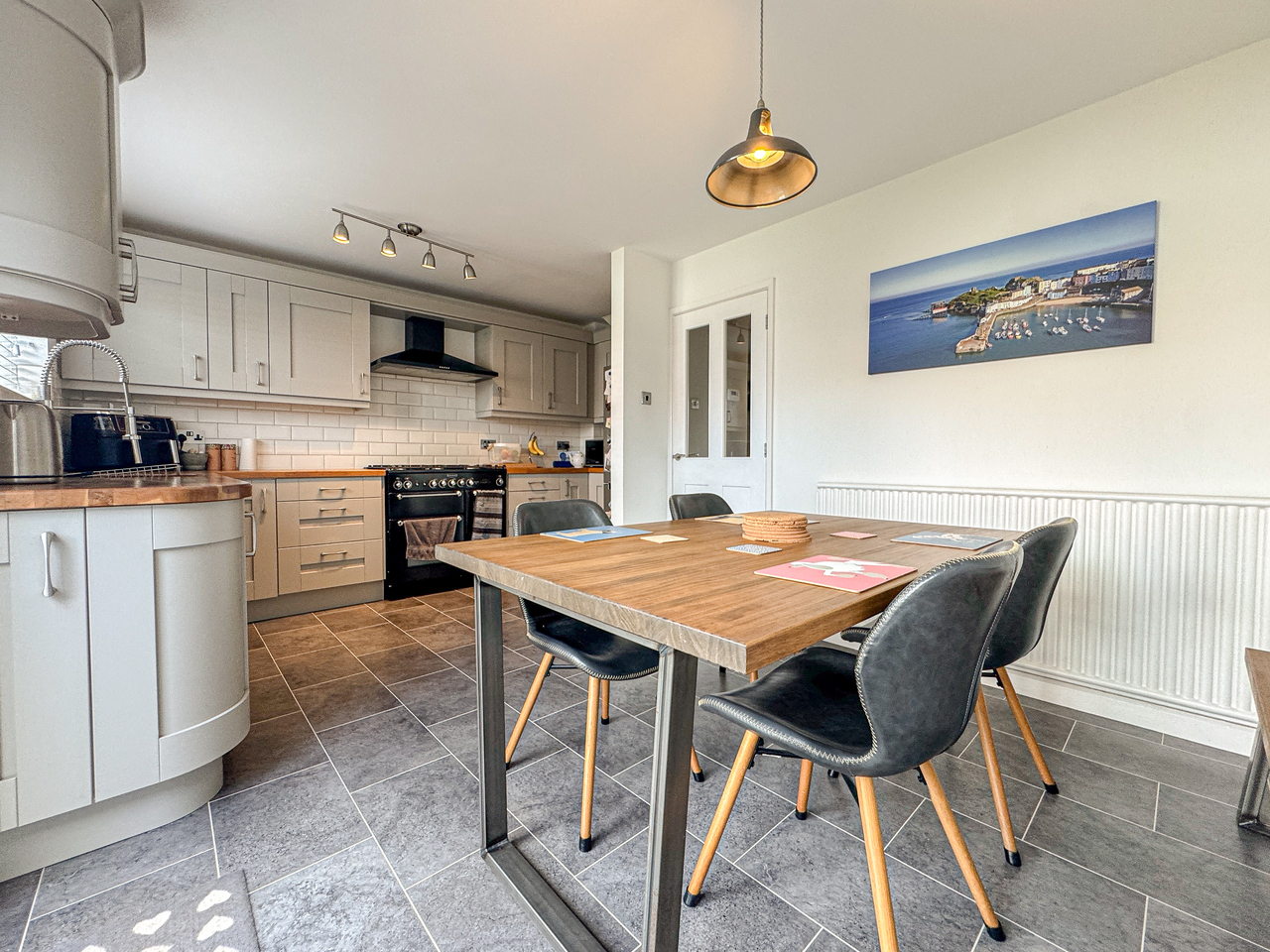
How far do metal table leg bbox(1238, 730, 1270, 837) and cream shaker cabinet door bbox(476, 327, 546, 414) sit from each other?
15.5ft

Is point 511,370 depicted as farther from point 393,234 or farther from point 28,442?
point 28,442

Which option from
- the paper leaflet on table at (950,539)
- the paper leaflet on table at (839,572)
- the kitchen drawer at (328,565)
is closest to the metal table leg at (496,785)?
the paper leaflet on table at (839,572)

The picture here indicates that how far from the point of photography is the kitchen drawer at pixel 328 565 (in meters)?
3.45

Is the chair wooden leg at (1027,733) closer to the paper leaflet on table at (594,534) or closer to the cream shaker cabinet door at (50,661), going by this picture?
the paper leaflet on table at (594,534)

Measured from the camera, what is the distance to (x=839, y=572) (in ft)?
3.65

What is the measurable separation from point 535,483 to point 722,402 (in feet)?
6.27

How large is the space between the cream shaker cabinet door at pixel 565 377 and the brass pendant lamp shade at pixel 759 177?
11.8 ft

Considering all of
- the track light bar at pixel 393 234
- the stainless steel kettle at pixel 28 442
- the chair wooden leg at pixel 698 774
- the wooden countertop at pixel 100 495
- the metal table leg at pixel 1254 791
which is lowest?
the chair wooden leg at pixel 698 774

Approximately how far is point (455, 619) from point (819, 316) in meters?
2.99

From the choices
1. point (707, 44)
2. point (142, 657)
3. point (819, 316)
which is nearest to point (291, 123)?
point (707, 44)

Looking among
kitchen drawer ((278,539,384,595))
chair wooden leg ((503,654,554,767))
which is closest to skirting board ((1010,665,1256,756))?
chair wooden leg ((503,654,554,767))

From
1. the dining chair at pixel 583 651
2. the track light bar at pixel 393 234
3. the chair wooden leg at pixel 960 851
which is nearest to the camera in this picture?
the chair wooden leg at pixel 960 851

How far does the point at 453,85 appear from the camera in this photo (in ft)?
6.81

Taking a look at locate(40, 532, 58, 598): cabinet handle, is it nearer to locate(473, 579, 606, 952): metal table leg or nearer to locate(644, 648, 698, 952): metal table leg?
locate(473, 579, 606, 952): metal table leg
